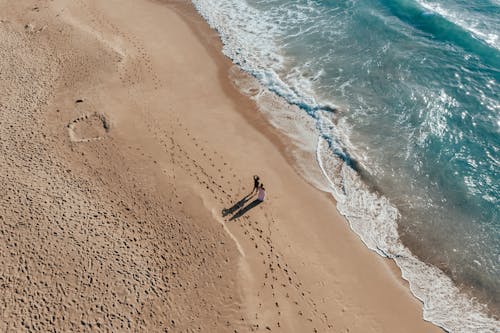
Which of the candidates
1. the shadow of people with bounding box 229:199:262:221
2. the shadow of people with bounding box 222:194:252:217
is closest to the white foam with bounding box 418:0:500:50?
the shadow of people with bounding box 229:199:262:221

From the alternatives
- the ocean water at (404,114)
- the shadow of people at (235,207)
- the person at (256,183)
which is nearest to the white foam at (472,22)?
the ocean water at (404,114)

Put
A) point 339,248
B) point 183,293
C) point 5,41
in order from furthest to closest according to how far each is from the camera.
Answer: point 5,41, point 339,248, point 183,293

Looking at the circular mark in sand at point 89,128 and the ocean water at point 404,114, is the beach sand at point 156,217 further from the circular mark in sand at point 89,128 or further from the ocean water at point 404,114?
the ocean water at point 404,114

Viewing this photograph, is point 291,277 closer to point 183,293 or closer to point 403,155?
point 183,293

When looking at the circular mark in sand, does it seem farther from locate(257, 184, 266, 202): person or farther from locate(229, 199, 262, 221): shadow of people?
locate(257, 184, 266, 202): person

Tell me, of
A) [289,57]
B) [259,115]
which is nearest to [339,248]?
[259,115]

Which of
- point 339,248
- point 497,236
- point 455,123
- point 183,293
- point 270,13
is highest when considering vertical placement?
point 270,13
